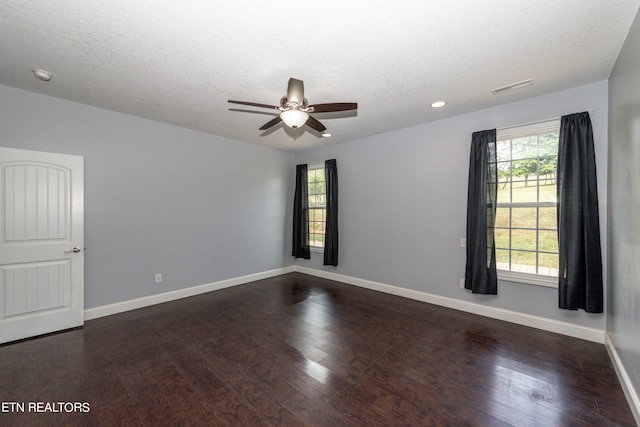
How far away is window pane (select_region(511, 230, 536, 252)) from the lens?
317 cm

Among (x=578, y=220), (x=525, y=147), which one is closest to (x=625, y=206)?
(x=578, y=220)

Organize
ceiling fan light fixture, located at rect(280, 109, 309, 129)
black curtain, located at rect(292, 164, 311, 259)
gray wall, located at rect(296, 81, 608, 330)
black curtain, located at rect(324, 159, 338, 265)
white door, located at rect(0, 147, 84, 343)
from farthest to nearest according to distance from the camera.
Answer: black curtain, located at rect(292, 164, 311, 259)
black curtain, located at rect(324, 159, 338, 265)
gray wall, located at rect(296, 81, 608, 330)
white door, located at rect(0, 147, 84, 343)
ceiling fan light fixture, located at rect(280, 109, 309, 129)

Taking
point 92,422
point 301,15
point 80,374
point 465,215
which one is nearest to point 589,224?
Answer: point 465,215

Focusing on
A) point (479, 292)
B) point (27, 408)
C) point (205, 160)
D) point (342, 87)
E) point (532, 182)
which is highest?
point (342, 87)

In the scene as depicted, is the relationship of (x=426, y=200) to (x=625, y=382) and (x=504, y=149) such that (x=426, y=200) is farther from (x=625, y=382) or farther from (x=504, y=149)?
(x=625, y=382)

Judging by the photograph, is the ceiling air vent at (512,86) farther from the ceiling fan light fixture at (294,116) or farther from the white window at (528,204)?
the ceiling fan light fixture at (294,116)

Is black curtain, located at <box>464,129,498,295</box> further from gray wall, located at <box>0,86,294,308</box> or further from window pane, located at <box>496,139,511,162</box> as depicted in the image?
gray wall, located at <box>0,86,294,308</box>

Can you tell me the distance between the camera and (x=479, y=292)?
3.38 meters

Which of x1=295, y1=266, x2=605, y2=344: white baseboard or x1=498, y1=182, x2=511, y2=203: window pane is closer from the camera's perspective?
x1=295, y1=266, x2=605, y2=344: white baseboard

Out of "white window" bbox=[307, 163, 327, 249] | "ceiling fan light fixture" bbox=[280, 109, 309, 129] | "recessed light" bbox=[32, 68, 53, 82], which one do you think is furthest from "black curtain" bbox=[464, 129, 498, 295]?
"recessed light" bbox=[32, 68, 53, 82]

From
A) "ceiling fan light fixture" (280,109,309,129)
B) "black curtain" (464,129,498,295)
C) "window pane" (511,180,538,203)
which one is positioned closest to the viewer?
"ceiling fan light fixture" (280,109,309,129)

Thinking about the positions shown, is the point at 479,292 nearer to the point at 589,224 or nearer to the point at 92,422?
the point at 589,224

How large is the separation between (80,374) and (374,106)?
4029mm

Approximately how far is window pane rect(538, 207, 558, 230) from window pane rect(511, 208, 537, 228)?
0.06 m
